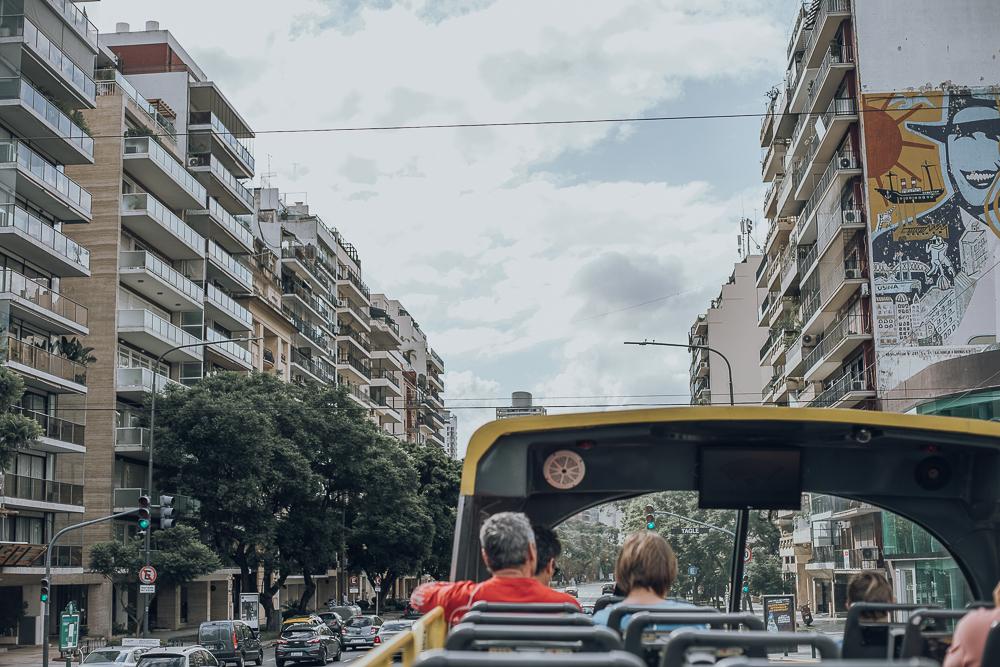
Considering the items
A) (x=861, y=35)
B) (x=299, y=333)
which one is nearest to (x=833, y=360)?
(x=861, y=35)

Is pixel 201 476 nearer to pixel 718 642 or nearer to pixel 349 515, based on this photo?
pixel 349 515

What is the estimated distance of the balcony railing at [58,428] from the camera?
4844cm

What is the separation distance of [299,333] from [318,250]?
12097 millimetres

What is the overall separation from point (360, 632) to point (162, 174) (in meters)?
21.6

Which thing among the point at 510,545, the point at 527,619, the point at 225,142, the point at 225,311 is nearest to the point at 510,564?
the point at 510,545

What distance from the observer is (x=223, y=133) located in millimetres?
70375

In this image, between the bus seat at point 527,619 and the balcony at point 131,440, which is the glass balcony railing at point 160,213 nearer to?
the balcony at point 131,440

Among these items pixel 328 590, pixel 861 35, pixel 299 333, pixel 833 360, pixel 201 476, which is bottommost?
pixel 328 590

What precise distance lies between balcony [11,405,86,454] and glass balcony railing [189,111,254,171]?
21522 millimetres

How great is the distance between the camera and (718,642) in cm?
391

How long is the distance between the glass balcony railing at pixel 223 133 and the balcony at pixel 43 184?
1807 cm

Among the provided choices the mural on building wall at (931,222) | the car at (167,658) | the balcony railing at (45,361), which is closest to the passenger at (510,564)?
the car at (167,658)

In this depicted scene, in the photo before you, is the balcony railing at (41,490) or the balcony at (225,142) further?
the balcony at (225,142)

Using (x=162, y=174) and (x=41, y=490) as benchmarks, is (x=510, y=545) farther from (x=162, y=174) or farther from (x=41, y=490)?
(x=162, y=174)
